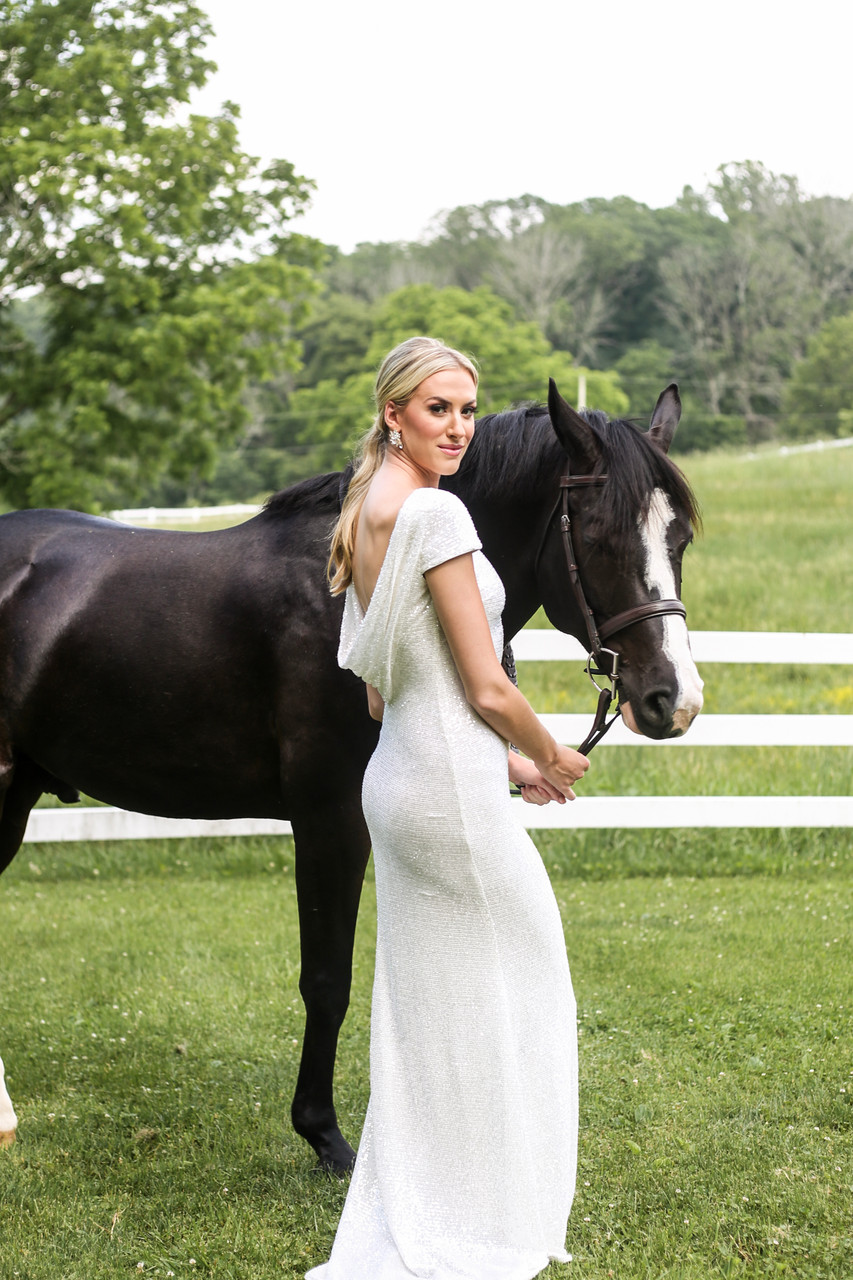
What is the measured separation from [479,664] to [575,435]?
100 cm

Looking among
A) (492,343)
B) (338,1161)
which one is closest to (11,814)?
(338,1161)

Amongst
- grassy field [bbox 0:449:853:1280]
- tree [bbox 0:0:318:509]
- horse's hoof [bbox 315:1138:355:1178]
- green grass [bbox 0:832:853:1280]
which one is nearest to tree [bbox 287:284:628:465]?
tree [bbox 0:0:318:509]

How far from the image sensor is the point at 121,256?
1900 centimetres

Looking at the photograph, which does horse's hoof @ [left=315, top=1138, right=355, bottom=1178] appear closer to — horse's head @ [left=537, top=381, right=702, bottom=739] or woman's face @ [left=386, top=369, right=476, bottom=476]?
horse's head @ [left=537, top=381, right=702, bottom=739]

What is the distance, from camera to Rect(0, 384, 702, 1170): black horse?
3.16m

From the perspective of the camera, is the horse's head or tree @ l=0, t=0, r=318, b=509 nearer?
the horse's head

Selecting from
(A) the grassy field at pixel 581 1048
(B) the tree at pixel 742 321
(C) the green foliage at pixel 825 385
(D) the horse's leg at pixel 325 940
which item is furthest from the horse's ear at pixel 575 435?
(B) the tree at pixel 742 321

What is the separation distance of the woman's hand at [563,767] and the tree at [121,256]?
17095 millimetres

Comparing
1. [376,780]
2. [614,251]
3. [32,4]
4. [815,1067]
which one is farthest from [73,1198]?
[614,251]

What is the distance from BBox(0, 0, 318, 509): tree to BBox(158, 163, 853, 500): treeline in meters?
27.9

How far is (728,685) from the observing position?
40.1 feet

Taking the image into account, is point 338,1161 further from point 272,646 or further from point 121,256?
point 121,256

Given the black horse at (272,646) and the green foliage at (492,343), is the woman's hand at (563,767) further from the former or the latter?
the green foliage at (492,343)

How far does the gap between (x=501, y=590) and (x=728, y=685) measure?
10271 mm
